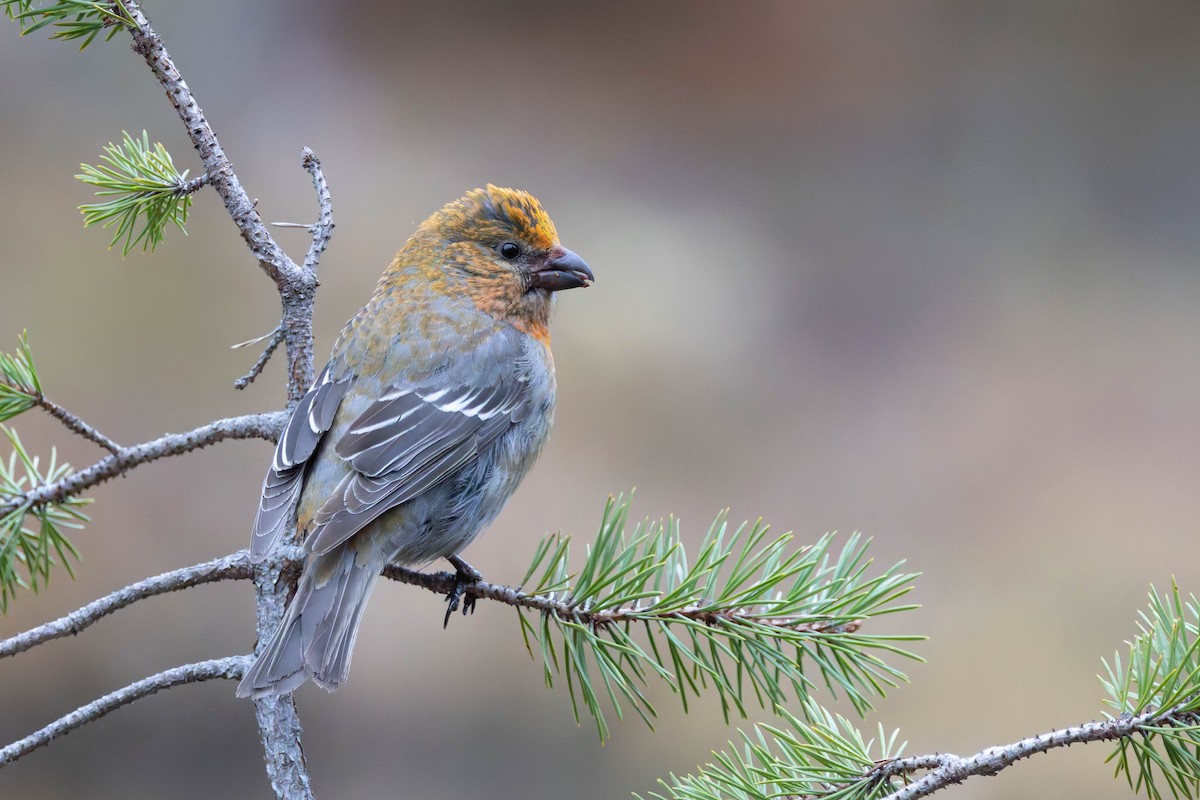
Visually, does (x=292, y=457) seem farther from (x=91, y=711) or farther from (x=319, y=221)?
(x=91, y=711)

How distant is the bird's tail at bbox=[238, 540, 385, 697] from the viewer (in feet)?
6.12

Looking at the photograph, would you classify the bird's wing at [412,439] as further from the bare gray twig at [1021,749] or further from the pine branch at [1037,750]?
the bare gray twig at [1021,749]

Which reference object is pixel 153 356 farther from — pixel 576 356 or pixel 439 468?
pixel 439 468

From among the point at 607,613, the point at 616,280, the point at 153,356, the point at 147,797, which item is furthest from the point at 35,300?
the point at 607,613

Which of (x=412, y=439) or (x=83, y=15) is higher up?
(x=83, y=15)

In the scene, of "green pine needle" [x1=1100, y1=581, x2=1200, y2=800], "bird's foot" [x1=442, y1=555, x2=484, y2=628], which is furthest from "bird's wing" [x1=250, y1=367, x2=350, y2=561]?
"green pine needle" [x1=1100, y1=581, x2=1200, y2=800]

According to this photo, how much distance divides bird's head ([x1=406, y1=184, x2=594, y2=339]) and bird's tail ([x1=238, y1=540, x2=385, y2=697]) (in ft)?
3.11

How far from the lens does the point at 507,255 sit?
3146mm

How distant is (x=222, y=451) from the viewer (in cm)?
586

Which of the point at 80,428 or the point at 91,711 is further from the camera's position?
the point at 80,428

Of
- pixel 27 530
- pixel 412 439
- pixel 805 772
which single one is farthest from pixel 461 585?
pixel 805 772

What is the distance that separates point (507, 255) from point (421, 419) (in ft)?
2.21

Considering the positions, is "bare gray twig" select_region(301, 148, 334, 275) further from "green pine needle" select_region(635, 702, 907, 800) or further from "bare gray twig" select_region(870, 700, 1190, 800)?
"bare gray twig" select_region(870, 700, 1190, 800)

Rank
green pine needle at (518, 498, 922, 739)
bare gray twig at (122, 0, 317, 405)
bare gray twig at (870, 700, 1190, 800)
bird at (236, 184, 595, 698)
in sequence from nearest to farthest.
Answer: bare gray twig at (870, 700, 1190, 800), green pine needle at (518, 498, 922, 739), bare gray twig at (122, 0, 317, 405), bird at (236, 184, 595, 698)
